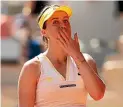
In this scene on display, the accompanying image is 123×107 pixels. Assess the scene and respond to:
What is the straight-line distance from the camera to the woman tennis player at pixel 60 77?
379 centimetres

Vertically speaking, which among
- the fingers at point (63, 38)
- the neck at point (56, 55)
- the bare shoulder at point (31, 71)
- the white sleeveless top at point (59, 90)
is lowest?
the white sleeveless top at point (59, 90)

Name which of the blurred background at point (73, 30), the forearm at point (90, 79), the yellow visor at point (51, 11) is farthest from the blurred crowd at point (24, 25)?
the forearm at point (90, 79)

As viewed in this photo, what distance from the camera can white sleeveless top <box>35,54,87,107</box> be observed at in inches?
151

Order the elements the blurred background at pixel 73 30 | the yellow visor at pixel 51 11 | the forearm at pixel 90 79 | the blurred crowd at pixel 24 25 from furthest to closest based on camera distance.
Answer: the blurred crowd at pixel 24 25
the blurred background at pixel 73 30
the yellow visor at pixel 51 11
the forearm at pixel 90 79

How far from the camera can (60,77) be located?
387 centimetres

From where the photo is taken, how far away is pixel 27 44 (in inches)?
485

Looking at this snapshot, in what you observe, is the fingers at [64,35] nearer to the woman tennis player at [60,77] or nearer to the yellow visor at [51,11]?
the woman tennis player at [60,77]

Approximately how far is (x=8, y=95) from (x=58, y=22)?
6817 millimetres

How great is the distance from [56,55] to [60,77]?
19 centimetres

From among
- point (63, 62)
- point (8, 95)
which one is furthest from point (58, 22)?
point (8, 95)

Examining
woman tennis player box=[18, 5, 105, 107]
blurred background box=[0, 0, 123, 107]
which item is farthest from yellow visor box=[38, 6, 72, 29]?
blurred background box=[0, 0, 123, 107]

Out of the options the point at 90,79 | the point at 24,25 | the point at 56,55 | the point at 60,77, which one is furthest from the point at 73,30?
the point at 90,79

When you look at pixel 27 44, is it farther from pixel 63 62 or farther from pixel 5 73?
pixel 63 62

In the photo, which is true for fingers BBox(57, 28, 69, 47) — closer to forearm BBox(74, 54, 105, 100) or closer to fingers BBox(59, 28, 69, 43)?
fingers BBox(59, 28, 69, 43)
